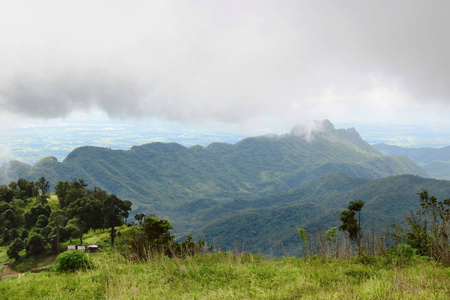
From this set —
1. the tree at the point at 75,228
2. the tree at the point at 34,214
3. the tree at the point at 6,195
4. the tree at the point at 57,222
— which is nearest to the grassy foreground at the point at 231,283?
the tree at the point at 57,222

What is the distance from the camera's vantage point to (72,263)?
54.9 feet

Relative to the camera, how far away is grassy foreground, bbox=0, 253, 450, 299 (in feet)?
37.0

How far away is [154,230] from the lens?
31.5m

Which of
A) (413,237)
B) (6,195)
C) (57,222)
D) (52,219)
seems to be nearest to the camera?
(413,237)

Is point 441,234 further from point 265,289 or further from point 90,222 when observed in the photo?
point 90,222

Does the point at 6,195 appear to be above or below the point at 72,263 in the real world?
below

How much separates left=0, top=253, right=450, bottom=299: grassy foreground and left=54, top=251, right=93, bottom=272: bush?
52cm

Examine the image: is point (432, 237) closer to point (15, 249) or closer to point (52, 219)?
point (15, 249)

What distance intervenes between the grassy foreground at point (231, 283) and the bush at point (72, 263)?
0.52 m

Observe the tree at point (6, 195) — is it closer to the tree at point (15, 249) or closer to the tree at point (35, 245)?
the tree at point (15, 249)

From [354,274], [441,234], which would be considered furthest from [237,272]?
[441,234]

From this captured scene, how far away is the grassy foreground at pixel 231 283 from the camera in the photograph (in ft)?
37.0

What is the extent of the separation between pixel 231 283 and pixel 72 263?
9.87 meters

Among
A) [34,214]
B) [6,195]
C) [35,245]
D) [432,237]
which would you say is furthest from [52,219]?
[432,237]
